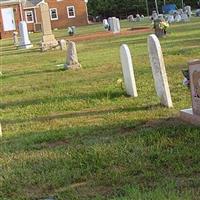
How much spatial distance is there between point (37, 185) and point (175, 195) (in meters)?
1.59

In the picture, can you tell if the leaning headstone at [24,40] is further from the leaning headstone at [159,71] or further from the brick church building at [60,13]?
the brick church building at [60,13]

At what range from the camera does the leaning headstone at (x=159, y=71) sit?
9.34 meters

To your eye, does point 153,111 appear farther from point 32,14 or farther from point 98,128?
point 32,14

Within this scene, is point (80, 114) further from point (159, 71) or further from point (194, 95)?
point (194, 95)

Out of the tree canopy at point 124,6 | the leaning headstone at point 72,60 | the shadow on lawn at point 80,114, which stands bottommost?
the shadow on lawn at point 80,114

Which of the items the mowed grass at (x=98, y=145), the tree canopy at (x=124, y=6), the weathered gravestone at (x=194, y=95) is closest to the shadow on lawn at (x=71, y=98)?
the mowed grass at (x=98, y=145)

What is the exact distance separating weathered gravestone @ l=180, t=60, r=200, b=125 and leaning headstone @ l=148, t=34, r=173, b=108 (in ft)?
4.49

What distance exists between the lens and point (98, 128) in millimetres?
8383

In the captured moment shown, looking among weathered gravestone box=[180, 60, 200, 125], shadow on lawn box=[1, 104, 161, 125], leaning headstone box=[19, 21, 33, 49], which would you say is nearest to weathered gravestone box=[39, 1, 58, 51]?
leaning headstone box=[19, 21, 33, 49]

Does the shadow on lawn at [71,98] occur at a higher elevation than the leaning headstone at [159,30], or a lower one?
lower

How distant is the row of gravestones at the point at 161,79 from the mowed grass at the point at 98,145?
159 mm

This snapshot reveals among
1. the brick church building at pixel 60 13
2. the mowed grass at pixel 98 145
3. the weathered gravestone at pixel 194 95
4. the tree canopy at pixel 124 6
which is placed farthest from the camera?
the tree canopy at pixel 124 6

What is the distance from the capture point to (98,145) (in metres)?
7.18

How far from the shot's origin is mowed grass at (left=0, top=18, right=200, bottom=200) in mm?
5590
